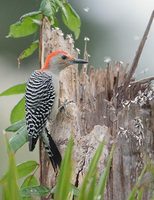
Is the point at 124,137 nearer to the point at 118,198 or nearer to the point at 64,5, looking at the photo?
the point at 118,198

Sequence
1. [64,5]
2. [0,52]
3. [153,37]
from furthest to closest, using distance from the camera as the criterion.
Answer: [0,52] < [153,37] < [64,5]

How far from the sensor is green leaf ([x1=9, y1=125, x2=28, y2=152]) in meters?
4.39

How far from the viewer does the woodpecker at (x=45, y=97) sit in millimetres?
4809

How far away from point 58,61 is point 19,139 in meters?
0.82

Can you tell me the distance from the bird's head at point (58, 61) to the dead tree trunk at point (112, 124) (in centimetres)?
45

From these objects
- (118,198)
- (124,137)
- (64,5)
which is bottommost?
(118,198)

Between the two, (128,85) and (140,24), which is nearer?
(128,85)

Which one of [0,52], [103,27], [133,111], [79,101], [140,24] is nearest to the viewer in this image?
[133,111]

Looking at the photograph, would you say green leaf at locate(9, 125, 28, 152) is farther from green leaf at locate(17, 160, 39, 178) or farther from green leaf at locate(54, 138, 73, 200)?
green leaf at locate(54, 138, 73, 200)

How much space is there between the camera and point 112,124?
3969 millimetres

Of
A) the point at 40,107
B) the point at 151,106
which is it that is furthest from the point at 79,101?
the point at 40,107

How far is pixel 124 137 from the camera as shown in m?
3.88

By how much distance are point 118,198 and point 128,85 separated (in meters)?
0.56

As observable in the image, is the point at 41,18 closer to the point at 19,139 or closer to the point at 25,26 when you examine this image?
the point at 25,26
